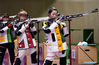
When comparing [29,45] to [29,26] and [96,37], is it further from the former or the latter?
[96,37]

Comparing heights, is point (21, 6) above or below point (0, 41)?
above

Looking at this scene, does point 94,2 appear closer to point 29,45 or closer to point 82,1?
point 82,1

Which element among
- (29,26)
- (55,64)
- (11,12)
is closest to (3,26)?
(29,26)

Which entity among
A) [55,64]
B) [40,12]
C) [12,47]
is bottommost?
[55,64]

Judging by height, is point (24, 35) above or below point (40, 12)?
below

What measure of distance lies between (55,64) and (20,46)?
3.50 ft

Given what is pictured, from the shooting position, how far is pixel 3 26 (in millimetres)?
4520

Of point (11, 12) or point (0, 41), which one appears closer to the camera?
point (0, 41)

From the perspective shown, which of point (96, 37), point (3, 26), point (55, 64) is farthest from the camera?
point (96, 37)

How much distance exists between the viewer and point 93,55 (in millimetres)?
4953

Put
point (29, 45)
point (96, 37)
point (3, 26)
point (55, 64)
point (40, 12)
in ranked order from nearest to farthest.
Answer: point (29, 45) → point (3, 26) → point (55, 64) → point (96, 37) → point (40, 12)

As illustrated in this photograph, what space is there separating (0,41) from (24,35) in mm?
713

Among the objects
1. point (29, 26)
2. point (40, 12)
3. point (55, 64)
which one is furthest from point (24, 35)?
point (40, 12)

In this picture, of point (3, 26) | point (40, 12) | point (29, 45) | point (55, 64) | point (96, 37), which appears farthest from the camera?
point (40, 12)
